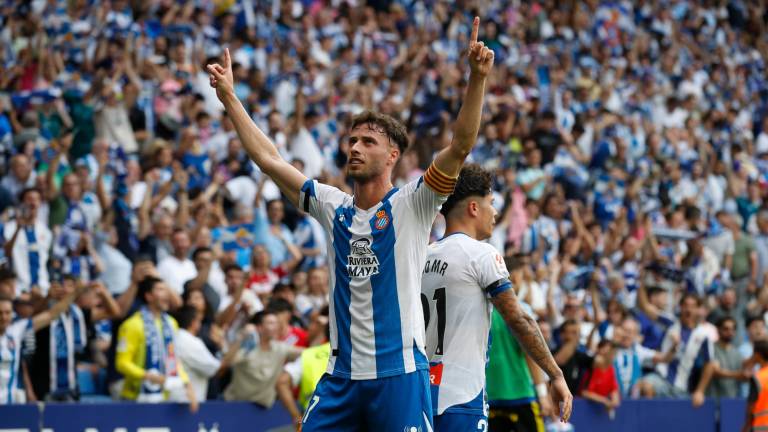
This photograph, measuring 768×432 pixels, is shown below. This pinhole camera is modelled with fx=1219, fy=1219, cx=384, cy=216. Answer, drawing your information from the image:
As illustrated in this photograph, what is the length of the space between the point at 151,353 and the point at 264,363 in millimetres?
1094

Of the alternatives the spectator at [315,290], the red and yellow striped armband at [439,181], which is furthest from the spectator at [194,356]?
the red and yellow striped armband at [439,181]

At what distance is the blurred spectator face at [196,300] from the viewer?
11537 mm

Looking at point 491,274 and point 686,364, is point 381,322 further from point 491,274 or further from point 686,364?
point 686,364

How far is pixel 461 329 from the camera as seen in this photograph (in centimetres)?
679

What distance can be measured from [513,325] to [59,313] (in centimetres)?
556

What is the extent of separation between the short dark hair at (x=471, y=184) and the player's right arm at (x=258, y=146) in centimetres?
A: 116

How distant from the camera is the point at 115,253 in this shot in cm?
1270

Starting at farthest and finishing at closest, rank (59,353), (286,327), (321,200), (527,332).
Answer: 1. (286,327)
2. (59,353)
3. (527,332)
4. (321,200)

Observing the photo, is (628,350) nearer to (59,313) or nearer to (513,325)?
(59,313)

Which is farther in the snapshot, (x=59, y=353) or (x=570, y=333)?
(x=570, y=333)


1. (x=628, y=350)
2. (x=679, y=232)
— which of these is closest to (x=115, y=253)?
(x=628, y=350)

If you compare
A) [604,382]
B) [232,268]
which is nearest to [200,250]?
[232,268]

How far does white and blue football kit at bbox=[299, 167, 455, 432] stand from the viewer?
18.9ft

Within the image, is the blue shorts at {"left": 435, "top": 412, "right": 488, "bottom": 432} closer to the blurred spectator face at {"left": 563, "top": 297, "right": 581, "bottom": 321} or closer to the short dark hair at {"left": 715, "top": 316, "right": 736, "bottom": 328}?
the blurred spectator face at {"left": 563, "top": 297, "right": 581, "bottom": 321}
